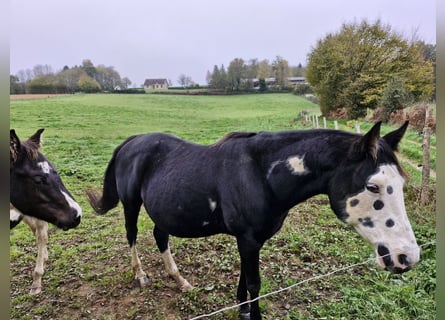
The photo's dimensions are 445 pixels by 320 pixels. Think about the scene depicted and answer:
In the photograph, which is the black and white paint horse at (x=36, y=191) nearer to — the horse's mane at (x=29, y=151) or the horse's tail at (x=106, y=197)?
the horse's mane at (x=29, y=151)

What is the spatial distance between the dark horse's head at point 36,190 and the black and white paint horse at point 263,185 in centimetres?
75

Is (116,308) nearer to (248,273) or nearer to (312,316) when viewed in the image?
(248,273)

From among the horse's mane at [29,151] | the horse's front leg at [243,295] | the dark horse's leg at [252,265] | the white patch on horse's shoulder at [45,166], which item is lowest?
the horse's front leg at [243,295]

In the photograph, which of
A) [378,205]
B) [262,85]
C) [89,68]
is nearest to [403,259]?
[378,205]

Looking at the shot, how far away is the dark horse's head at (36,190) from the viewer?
2.27 meters

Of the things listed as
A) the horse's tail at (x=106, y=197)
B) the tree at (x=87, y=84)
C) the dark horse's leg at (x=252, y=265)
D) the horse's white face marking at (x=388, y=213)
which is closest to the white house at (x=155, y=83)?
the tree at (x=87, y=84)

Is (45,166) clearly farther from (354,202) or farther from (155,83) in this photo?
(155,83)

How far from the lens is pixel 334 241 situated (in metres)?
4.28

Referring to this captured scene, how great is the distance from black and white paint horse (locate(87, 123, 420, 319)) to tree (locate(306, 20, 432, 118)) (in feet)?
66.0

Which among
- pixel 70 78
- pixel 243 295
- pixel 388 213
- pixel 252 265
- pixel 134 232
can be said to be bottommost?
pixel 243 295

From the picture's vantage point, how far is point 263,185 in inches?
91.0

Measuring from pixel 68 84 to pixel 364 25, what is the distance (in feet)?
78.3

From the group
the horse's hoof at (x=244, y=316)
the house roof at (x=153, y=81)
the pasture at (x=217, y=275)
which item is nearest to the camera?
the horse's hoof at (x=244, y=316)

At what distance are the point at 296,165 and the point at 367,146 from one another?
20.0 inches
